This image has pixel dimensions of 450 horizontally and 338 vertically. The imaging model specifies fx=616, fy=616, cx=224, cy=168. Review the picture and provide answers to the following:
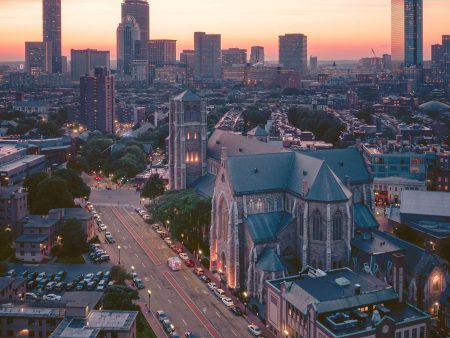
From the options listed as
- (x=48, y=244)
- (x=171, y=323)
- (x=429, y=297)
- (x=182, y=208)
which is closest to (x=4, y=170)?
(x=48, y=244)

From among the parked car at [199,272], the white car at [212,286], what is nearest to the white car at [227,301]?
the white car at [212,286]

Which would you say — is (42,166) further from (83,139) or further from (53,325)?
(53,325)

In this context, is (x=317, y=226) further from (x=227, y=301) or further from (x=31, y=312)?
(x=31, y=312)

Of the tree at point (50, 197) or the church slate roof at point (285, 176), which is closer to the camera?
the church slate roof at point (285, 176)

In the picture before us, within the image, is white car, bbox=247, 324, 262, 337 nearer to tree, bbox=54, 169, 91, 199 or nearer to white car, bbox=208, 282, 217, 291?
white car, bbox=208, 282, 217, 291

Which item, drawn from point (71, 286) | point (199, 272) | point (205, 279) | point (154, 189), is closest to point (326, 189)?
point (205, 279)

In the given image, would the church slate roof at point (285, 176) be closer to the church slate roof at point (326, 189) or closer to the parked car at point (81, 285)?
the church slate roof at point (326, 189)

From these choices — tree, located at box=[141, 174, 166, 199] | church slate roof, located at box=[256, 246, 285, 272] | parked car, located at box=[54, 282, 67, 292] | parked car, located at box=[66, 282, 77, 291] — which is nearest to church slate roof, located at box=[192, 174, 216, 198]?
tree, located at box=[141, 174, 166, 199]
